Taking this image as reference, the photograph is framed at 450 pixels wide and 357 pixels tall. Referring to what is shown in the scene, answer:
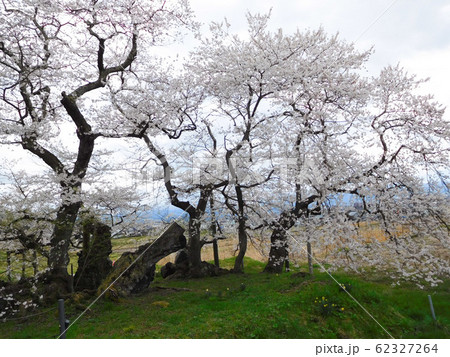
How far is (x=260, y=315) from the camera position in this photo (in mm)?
6090

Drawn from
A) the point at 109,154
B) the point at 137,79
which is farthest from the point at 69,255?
the point at 137,79

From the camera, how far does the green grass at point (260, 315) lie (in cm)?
568

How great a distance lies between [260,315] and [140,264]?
4.72m

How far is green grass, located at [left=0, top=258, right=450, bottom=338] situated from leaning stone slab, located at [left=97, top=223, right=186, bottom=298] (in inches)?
20.2

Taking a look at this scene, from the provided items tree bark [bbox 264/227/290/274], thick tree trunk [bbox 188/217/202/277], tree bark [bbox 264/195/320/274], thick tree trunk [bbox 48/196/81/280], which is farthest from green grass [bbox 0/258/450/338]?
thick tree trunk [bbox 188/217/202/277]

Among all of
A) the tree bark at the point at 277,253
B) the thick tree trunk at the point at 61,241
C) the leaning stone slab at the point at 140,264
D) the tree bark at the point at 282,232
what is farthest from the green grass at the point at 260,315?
the tree bark at the point at 277,253

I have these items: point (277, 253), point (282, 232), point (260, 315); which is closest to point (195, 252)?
point (277, 253)

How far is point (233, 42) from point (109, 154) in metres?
6.20

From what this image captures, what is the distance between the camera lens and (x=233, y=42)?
10.3 meters

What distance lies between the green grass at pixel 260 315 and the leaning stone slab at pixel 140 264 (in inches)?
20.2

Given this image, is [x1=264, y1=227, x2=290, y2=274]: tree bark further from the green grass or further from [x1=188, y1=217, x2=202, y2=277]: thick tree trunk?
[x1=188, y1=217, x2=202, y2=277]: thick tree trunk

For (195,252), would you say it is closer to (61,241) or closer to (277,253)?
(277,253)

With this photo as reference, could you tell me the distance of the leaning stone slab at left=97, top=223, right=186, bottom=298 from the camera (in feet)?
29.1
